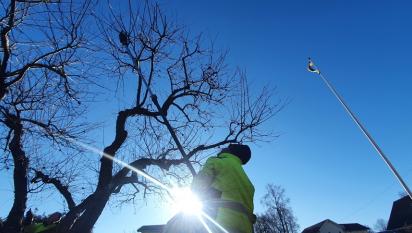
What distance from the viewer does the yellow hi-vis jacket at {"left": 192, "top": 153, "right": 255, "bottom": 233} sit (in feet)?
9.86

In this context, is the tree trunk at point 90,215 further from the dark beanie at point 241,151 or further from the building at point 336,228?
the building at point 336,228

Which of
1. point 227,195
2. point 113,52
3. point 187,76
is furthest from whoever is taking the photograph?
point 187,76

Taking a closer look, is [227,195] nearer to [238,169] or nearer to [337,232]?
[238,169]

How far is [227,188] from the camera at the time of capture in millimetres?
3148

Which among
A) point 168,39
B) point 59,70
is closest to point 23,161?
point 59,70

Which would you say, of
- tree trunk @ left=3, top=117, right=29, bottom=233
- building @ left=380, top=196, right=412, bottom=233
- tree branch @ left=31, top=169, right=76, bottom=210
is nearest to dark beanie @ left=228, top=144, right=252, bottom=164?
tree trunk @ left=3, top=117, right=29, bottom=233

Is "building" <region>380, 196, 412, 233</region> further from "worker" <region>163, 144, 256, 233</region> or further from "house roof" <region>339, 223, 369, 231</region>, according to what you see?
"worker" <region>163, 144, 256, 233</region>

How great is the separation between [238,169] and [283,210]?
65310 millimetres

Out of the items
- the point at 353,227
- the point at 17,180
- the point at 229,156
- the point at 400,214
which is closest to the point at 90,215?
the point at 17,180

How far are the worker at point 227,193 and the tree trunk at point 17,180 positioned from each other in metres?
7.78

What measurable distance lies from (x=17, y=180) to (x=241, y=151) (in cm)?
808

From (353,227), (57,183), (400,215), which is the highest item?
(353,227)

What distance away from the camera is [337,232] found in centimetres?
6253

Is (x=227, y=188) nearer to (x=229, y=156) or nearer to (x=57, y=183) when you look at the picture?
(x=229, y=156)
